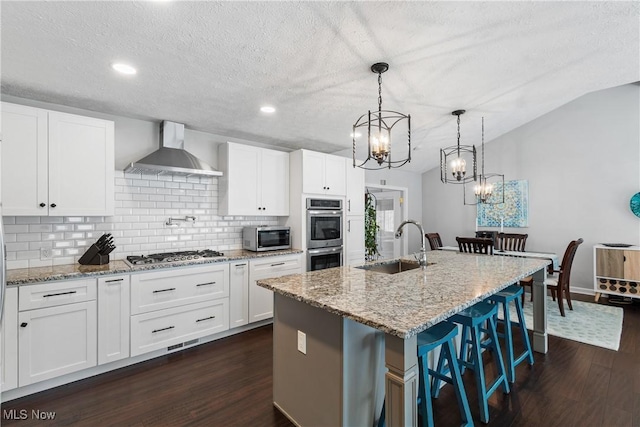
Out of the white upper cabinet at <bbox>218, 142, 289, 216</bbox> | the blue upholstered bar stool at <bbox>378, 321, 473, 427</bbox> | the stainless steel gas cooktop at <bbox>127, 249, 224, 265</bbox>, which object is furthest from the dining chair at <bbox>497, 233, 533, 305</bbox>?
the stainless steel gas cooktop at <bbox>127, 249, 224, 265</bbox>

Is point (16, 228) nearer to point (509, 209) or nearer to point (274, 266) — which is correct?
point (274, 266)

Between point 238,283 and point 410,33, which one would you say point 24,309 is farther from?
point 410,33

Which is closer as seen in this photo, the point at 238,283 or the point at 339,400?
the point at 339,400

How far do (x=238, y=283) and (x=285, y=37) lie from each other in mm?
2473

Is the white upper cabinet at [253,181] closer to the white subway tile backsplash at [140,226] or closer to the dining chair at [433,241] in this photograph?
the white subway tile backsplash at [140,226]

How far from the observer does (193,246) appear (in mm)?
3740

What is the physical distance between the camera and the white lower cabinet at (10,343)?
7.31 feet

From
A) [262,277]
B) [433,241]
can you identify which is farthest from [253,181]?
[433,241]

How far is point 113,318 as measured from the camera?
2.69m

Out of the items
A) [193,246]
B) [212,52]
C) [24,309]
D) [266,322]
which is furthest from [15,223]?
[266,322]

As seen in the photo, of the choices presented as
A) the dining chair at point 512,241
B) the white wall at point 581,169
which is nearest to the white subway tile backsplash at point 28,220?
the dining chair at point 512,241

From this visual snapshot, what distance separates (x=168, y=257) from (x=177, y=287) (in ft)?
1.21

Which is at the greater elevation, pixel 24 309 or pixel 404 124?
pixel 404 124

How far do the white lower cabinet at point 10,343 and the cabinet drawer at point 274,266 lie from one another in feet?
6.38
